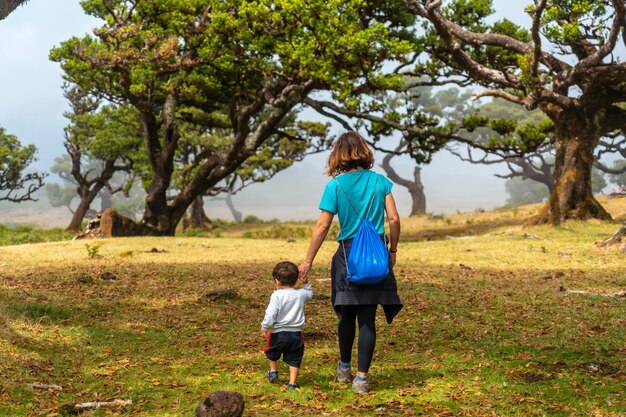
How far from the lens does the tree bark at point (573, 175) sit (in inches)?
886

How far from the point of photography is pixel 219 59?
881 inches

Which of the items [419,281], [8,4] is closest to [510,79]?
[419,281]

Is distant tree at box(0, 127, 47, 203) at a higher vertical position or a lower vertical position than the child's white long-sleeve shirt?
higher

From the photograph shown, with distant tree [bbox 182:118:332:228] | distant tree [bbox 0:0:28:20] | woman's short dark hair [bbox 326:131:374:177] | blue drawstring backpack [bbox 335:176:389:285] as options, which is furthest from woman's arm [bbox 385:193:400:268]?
distant tree [bbox 182:118:332:228]

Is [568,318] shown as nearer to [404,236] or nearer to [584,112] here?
[584,112]

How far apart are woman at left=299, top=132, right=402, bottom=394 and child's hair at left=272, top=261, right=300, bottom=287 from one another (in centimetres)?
10

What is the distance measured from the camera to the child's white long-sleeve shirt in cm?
570

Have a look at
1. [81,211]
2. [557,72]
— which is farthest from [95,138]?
[557,72]

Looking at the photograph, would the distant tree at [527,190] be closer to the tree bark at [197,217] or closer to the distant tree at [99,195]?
the distant tree at [99,195]

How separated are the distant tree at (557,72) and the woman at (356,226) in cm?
1567

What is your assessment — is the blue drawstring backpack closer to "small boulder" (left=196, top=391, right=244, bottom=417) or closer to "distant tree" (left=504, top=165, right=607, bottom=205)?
"small boulder" (left=196, top=391, right=244, bottom=417)

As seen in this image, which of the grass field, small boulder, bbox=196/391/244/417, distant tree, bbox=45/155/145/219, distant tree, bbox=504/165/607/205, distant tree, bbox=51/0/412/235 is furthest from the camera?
distant tree, bbox=504/165/607/205

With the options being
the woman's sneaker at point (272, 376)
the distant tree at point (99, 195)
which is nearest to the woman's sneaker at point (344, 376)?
the woman's sneaker at point (272, 376)

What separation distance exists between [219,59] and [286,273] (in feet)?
58.7
